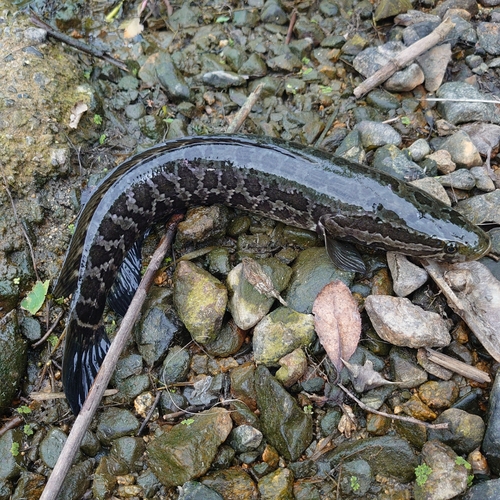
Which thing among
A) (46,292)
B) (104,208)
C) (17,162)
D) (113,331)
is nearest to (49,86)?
(17,162)

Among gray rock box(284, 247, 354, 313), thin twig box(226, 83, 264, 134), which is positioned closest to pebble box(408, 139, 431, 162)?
gray rock box(284, 247, 354, 313)

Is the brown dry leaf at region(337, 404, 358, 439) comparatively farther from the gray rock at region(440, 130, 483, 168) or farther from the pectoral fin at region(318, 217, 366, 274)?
the gray rock at region(440, 130, 483, 168)

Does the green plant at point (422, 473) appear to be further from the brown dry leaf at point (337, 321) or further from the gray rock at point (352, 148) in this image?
the gray rock at point (352, 148)

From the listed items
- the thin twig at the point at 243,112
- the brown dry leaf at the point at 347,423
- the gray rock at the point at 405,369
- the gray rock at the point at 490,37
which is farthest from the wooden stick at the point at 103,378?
the gray rock at the point at 490,37

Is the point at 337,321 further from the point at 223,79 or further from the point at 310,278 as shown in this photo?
the point at 223,79

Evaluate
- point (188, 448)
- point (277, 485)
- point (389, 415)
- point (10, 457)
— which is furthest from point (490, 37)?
point (10, 457)

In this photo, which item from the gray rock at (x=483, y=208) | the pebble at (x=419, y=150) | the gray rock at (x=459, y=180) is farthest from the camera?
the pebble at (x=419, y=150)

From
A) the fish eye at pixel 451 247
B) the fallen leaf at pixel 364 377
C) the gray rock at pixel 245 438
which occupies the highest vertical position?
the fish eye at pixel 451 247

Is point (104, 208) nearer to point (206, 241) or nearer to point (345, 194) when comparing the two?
point (206, 241)
